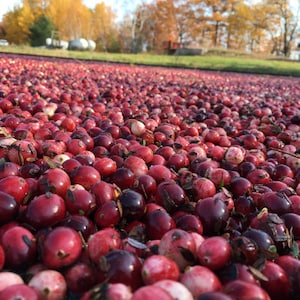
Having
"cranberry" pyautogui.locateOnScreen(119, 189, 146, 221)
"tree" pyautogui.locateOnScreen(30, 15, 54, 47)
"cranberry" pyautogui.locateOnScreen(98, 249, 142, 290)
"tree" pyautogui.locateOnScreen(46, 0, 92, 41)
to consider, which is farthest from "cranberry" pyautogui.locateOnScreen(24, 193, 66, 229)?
"tree" pyautogui.locateOnScreen(46, 0, 92, 41)

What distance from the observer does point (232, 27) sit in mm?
76312

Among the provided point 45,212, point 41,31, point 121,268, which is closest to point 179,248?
point 121,268

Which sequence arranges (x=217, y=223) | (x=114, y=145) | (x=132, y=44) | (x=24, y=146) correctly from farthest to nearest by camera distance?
1. (x=132, y=44)
2. (x=114, y=145)
3. (x=24, y=146)
4. (x=217, y=223)

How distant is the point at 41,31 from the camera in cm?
6119

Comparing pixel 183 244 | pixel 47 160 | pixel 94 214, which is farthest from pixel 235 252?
pixel 47 160

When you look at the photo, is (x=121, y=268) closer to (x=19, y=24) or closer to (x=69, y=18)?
(x=19, y=24)

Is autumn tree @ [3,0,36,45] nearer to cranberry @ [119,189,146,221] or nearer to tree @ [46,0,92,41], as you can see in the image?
tree @ [46,0,92,41]

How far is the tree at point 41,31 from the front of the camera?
201 ft

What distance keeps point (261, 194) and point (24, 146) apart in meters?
1.95

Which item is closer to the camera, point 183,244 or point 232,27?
point 183,244

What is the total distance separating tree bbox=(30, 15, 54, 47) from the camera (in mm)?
61188

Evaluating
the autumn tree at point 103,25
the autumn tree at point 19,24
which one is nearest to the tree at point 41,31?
the autumn tree at point 103,25

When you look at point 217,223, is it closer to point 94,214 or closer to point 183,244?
point 183,244

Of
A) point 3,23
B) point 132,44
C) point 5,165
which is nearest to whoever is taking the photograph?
point 5,165
